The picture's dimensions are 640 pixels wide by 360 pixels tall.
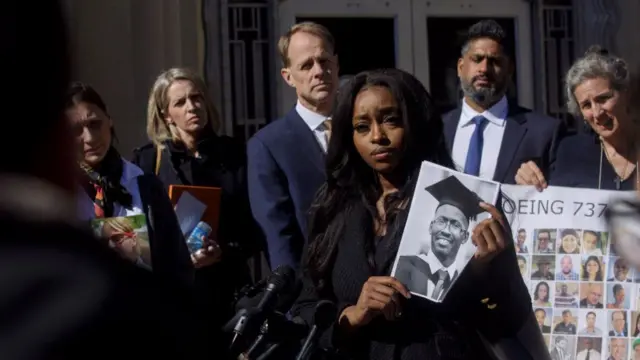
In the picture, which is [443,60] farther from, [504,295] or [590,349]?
[504,295]

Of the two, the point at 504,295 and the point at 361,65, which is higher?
the point at 361,65

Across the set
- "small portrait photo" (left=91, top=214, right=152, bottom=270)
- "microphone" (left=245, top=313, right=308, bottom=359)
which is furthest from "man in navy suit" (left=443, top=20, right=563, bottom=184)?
"microphone" (left=245, top=313, right=308, bottom=359)

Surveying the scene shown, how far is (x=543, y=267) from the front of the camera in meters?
4.40

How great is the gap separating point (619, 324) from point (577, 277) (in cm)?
21

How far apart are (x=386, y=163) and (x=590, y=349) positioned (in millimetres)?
1103

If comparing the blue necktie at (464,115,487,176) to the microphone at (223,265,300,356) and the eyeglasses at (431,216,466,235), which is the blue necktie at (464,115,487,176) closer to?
the eyeglasses at (431,216,466,235)

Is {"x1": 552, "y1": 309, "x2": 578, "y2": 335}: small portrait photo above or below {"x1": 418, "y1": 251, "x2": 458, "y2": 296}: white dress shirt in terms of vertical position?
below

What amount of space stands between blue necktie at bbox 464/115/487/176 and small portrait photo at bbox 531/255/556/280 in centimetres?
56

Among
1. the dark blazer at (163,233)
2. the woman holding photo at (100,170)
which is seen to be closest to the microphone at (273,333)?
the dark blazer at (163,233)

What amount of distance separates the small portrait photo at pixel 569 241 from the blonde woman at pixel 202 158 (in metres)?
1.29

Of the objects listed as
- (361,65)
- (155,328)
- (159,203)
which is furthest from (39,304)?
(361,65)

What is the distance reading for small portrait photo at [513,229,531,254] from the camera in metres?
4.40

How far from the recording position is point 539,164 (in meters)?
4.78

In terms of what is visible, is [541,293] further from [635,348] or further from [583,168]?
[583,168]
